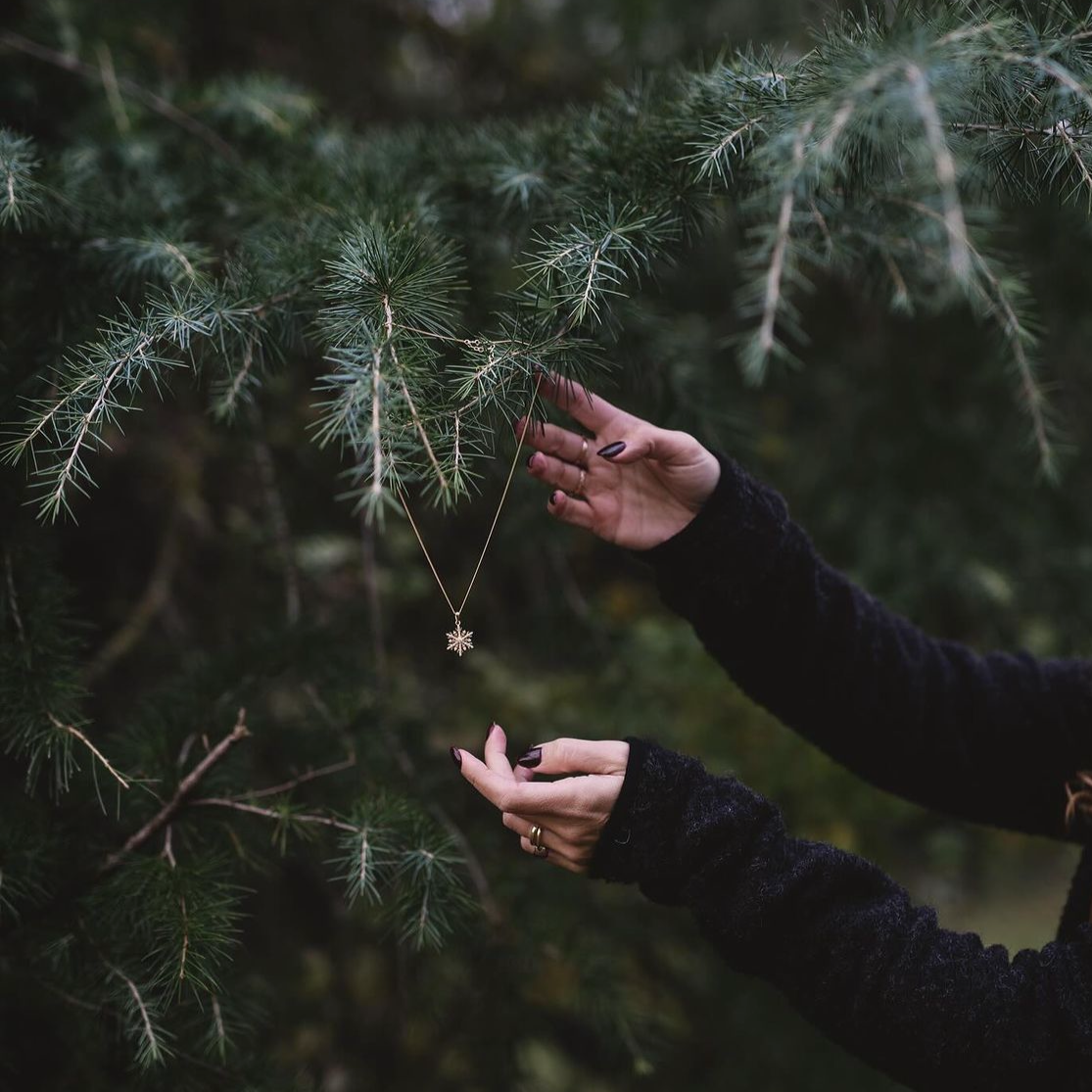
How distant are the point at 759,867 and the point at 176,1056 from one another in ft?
2.65

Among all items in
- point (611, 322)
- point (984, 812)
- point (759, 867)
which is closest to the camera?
point (759, 867)

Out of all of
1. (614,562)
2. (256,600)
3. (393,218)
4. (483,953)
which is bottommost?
(614,562)

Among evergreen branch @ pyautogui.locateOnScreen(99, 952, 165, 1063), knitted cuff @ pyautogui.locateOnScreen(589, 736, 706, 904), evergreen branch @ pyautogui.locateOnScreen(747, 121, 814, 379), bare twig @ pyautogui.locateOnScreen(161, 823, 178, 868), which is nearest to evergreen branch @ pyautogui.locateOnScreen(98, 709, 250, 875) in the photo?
bare twig @ pyautogui.locateOnScreen(161, 823, 178, 868)

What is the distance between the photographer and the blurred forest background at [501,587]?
5.17ft

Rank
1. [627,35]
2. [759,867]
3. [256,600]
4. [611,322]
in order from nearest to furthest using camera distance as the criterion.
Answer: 1. [759,867]
2. [611,322]
3. [256,600]
4. [627,35]

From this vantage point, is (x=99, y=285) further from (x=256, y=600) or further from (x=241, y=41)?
(x=241, y=41)

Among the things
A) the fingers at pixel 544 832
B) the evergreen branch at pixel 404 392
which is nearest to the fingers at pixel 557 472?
the evergreen branch at pixel 404 392

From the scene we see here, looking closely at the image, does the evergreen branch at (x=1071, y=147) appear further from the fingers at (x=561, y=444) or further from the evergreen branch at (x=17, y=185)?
the evergreen branch at (x=17, y=185)

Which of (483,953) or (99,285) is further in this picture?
(483,953)

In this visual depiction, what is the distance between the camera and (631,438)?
4.05ft

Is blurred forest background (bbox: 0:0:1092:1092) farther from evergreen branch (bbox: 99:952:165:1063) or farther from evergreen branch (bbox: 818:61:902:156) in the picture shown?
evergreen branch (bbox: 818:61:902:156)

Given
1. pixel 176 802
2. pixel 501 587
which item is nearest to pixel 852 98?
pixel 176 802

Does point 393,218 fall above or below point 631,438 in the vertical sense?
above

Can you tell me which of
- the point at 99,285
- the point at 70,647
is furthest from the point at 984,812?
the point at 99,285
